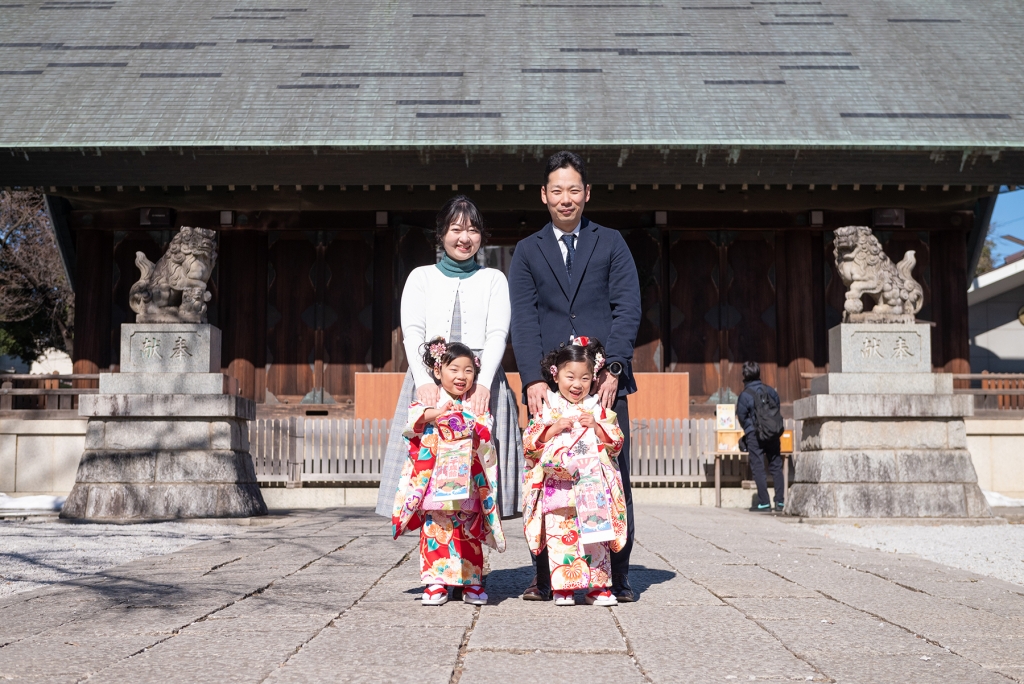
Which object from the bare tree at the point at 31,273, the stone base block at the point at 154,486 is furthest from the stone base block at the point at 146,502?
the bare tree at the point at 31,273

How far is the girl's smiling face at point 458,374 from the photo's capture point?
13.3 ft

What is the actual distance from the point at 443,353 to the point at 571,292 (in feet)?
2.14

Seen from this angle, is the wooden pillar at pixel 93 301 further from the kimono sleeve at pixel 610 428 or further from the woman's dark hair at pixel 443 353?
the kimono sleeve at pixel 610 428

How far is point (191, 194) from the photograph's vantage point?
14156mm

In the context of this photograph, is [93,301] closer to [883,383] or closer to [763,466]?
[763,466]

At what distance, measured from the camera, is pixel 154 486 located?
8852 mm

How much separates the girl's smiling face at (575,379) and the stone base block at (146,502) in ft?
18.7

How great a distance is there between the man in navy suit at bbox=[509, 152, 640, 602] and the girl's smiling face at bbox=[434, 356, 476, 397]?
10.3 inches

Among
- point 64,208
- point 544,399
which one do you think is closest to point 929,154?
point 544,399

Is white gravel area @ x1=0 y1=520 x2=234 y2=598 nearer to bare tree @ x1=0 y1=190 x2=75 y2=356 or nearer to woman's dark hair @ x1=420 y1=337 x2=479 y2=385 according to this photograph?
woman's dark hair @ x1=420 y1=337 x2=479 y2=385

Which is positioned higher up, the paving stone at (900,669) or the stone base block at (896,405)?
the stone base block at (896,405)

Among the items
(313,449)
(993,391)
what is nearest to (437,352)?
(313,449)

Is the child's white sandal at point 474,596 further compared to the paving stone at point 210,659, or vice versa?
the child's white sandal at point 474,596

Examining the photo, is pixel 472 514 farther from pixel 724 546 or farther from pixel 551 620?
pixel 724 546
